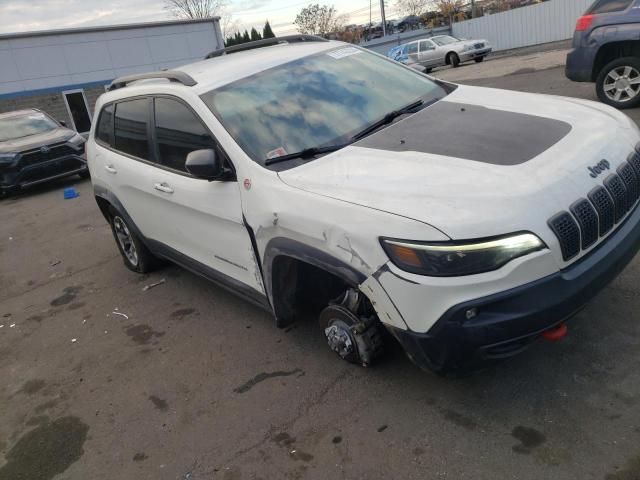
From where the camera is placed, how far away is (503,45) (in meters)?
31.9

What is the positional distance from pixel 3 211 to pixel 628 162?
34.5 feet

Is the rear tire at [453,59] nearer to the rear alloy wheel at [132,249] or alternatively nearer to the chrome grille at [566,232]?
the rear alloy wheel at [132,249]

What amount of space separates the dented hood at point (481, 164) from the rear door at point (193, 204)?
0.57 meters

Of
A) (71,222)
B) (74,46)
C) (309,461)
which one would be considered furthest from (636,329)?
(74,46)

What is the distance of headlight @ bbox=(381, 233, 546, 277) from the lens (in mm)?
2215

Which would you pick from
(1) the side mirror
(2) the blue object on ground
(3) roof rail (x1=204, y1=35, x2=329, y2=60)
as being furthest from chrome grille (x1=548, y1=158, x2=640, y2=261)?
(2) the blue object on ground

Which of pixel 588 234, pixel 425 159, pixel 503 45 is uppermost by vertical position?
pixel 425 159

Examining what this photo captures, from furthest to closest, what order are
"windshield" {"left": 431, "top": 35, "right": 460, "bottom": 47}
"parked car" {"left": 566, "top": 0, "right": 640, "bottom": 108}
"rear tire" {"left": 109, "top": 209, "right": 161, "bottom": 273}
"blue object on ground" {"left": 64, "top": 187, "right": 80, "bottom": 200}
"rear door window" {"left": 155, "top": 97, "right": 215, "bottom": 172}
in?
"windshield" {"left": 431, "top": 35, "right": 460, "bottom": 47}, "blue object on ground" {"left": 64, "top": 187, "right": 80, "bottom": 200}, "parked car" {"left": 566, "top": 0, "right": 640, "bottom": 108}, "rear tire" {"left": 109, "top": 209, "right": 161, "bottom": 273}, "rear door window" {"left": 155, "top": 97, "right": 215, "bottom": 172}

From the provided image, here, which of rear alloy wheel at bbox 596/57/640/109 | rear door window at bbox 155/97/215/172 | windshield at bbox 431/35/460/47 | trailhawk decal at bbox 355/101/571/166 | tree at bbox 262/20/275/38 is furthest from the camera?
tree at bbox 262/20/275/38

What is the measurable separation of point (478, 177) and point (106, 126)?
366 cm

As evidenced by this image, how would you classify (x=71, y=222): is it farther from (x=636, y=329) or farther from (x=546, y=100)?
(x=636, y=329)

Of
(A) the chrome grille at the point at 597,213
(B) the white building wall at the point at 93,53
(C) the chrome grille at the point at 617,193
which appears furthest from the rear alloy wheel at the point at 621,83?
(B) the white building wall at the point at 93,53

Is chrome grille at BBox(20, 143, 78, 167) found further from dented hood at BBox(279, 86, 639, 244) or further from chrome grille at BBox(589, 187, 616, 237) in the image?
chrome grille at BBox(589, 187, 616, 237)

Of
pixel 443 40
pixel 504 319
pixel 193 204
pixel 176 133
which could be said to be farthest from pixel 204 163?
pixel 443 40
